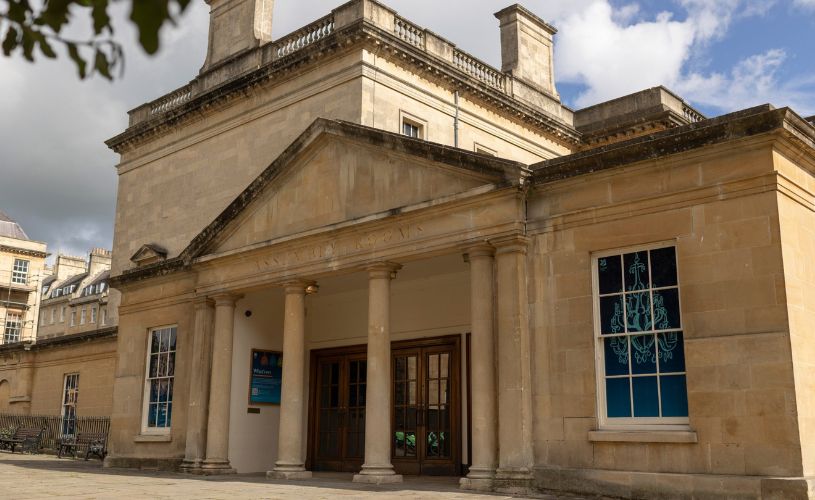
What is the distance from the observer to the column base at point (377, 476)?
1232 cm

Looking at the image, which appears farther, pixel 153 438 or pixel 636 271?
pixel 153 438

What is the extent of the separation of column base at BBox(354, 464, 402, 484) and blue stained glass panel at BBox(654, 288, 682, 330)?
4585mm

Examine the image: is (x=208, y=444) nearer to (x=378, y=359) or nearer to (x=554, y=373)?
(x=378, y=359)

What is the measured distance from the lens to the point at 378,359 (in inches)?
509

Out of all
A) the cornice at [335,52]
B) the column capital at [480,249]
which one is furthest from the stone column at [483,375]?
the cornice at [335,52]

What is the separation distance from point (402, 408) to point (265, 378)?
2.81 meters

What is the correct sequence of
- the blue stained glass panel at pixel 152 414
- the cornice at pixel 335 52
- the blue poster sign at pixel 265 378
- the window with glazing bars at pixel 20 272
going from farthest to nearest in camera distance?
the window with glazing bars at pixel 20 272 → the cornice at pixel 335 52 → the blue stained glass panel at pixel 152 414 → the blue poster sign at pixel 265 378

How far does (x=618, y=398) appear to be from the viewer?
35.0 feet

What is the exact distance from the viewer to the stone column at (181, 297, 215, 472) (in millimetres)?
15703

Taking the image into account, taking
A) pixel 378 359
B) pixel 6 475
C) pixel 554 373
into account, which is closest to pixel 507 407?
pixel 554 373

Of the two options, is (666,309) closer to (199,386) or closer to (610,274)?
(610,274)

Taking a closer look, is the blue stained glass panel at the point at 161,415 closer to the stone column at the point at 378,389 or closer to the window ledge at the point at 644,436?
the stone column at the point at 378,389

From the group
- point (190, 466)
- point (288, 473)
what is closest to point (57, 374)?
point (190, 466)

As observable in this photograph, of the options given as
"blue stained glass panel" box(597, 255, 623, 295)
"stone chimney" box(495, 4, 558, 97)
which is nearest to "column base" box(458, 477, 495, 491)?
"blue stained glass panel" box(597, 255, 623, 295)
